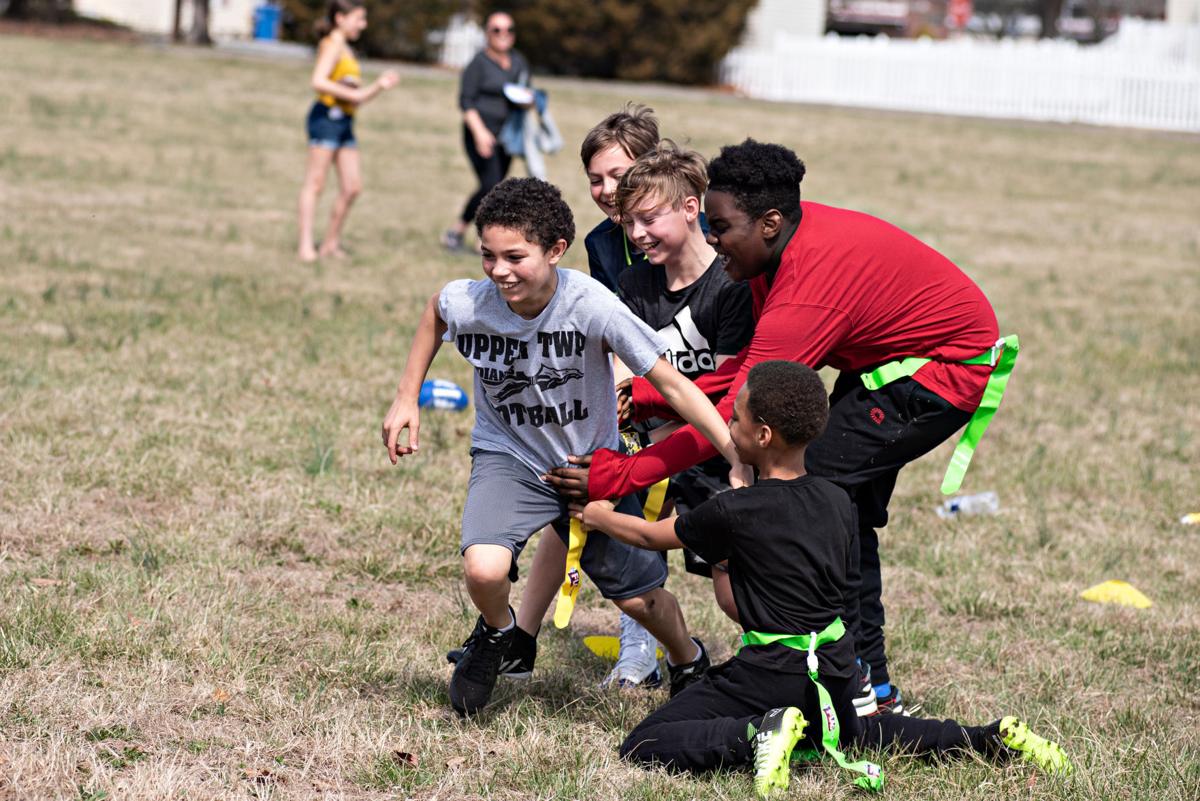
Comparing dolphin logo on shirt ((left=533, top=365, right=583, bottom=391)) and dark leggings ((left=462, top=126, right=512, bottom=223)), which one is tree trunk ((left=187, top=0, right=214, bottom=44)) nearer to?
dark leggings ((left=462, top=126, right=512, bottom=223))

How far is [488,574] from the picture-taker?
4.25m

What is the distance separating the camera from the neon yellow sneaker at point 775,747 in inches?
151

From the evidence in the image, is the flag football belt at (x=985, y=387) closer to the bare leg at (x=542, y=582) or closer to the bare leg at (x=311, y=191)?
the bare leg at (x=542, y=582)

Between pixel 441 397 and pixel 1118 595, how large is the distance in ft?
12.4

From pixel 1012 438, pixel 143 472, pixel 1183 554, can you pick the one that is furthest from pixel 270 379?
pixel 1183 554

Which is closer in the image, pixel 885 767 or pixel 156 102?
pixel 885 767

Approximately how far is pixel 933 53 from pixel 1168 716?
98.5 ft

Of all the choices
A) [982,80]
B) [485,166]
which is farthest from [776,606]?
[982,80]

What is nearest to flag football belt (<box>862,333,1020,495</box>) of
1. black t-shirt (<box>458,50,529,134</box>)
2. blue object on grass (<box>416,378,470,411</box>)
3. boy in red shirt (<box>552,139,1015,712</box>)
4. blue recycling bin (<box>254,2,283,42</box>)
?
boy in red shirt (<box>552,139,1015,712</box>)

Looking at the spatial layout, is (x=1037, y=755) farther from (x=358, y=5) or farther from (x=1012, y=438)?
(x=358, y=5)

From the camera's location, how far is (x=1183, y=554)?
655 cm

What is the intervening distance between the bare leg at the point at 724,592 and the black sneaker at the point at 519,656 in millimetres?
649

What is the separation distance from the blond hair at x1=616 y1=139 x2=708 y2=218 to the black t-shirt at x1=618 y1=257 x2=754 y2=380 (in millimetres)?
277

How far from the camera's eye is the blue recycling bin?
3844 centimetres
